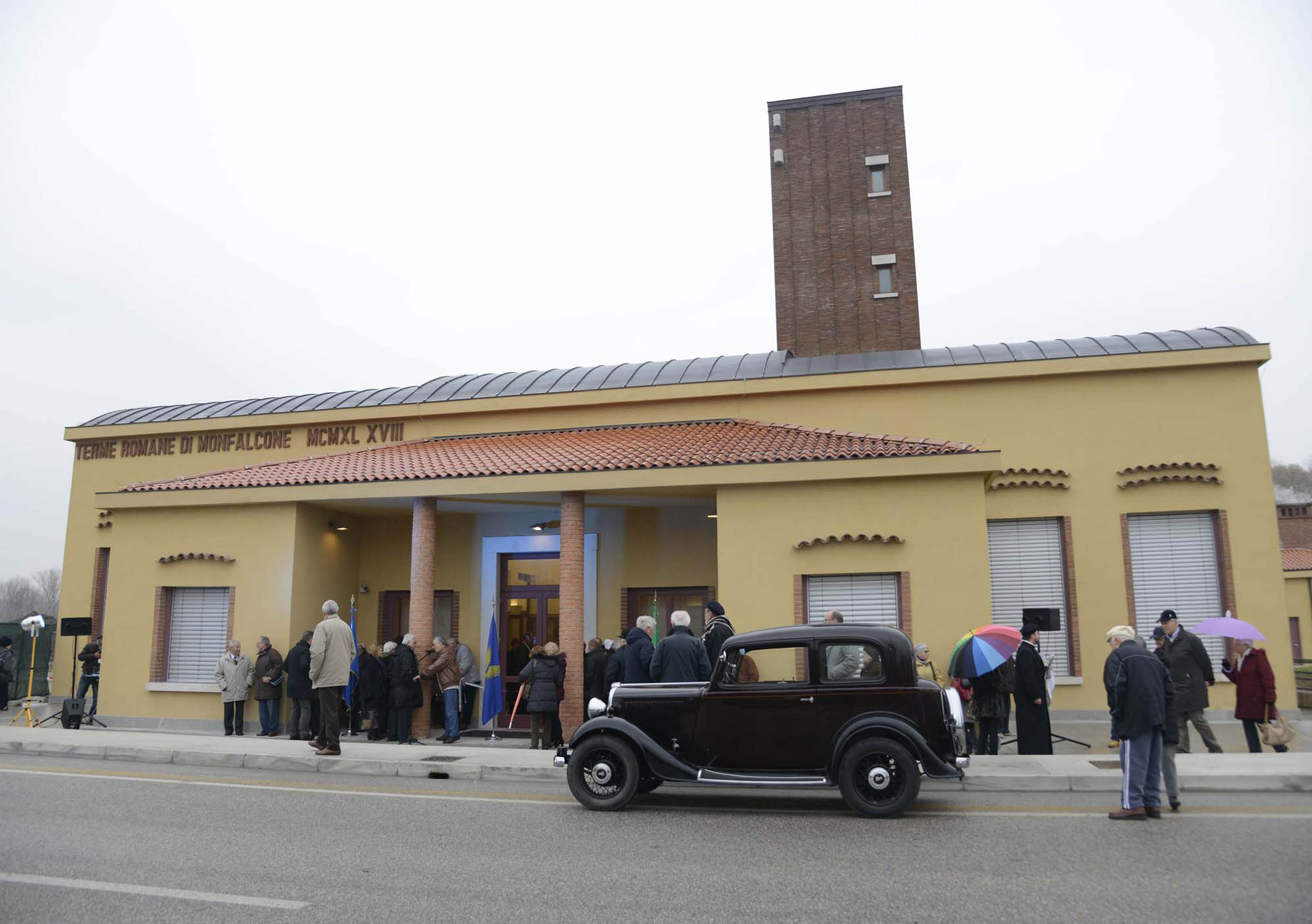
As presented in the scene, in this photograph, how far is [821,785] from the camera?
8.27 m

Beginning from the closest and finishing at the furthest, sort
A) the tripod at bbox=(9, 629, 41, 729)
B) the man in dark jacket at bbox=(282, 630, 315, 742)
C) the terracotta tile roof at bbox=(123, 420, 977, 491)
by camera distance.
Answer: the man in dark jacket at bbox=(282, 630, 315, 742)
the terracotta tile roof at bbox=(123, 420, 977, 491)
the tripod at bbox=(9, 629, 41, 729)

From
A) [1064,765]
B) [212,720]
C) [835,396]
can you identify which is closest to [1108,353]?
[835,396]

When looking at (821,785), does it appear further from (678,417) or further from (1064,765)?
(678,417)

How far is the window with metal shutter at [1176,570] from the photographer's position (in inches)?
623

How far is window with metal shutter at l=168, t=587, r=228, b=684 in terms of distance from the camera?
16.6 m

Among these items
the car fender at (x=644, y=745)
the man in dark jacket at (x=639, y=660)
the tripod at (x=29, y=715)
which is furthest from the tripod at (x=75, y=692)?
the car fender at (x=644, y=745)

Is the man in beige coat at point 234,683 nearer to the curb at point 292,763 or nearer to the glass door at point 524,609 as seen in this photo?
the curb at point 292,763

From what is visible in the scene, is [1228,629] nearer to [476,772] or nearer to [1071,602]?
[1071,602]

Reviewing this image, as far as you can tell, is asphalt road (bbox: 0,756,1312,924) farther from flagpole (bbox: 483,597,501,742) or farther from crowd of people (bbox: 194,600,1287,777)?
flagpole (bbox: 483,597,501,742)

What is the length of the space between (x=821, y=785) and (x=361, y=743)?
8.13m

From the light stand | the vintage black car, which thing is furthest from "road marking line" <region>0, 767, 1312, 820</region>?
the light stand

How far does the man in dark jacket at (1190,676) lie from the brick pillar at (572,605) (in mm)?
8300

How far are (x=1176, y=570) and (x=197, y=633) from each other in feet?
57.2

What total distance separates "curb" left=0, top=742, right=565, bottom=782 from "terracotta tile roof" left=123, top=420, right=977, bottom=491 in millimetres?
5220
